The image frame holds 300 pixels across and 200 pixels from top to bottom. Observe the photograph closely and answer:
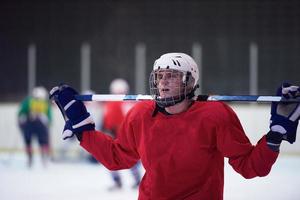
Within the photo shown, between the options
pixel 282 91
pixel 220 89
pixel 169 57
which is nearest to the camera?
pixel 282 91

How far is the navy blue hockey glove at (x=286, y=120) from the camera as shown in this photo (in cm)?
200

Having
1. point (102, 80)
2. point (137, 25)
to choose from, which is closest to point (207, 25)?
point (137, 25)

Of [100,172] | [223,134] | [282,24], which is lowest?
[100,172]

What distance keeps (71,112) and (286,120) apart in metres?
0.84

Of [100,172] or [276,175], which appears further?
[100,172]

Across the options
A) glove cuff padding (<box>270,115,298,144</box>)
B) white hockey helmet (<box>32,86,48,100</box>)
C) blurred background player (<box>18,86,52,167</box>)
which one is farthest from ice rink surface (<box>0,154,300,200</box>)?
glove cuff padding (<box>270,115,298,144</box>)

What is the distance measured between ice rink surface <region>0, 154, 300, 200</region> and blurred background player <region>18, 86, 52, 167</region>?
308 millimetres

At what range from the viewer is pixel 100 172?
6.49 meters

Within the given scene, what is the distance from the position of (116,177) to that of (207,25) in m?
3.27

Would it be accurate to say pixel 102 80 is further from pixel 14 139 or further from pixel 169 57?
pixel 169 57

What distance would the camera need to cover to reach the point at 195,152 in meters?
2.11

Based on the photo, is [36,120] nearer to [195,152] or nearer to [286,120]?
[195,152]

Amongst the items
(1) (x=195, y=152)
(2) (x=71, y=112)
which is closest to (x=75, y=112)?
(2) (x=71, y=112)

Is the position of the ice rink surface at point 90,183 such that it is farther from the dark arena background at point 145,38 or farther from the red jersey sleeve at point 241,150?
the red jersey sleeve at point 241,150
